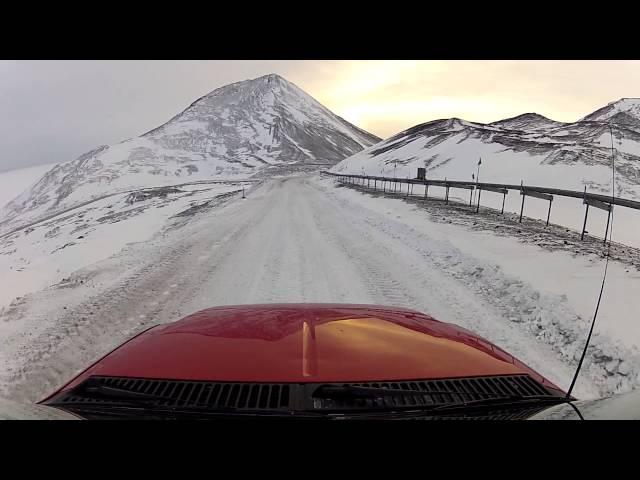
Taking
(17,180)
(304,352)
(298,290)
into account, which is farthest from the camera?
(298,290)

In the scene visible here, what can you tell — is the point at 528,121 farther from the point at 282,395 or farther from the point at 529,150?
the point at 282,395

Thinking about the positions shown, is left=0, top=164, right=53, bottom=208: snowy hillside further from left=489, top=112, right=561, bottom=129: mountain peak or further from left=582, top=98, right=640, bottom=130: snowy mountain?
left=582, top=98, right=640, bottom=130: snowy mountain

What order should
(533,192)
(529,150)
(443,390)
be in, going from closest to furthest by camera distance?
1. (443,390)
2. (529,150)
3. (533,192)

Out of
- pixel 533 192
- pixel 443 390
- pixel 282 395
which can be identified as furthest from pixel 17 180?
pixel 533 192

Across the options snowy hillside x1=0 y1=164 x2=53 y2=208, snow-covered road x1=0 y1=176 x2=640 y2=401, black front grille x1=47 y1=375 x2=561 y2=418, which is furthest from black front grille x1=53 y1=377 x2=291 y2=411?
snowy hillside x1=0 y1=164 x2=53 y2=208
